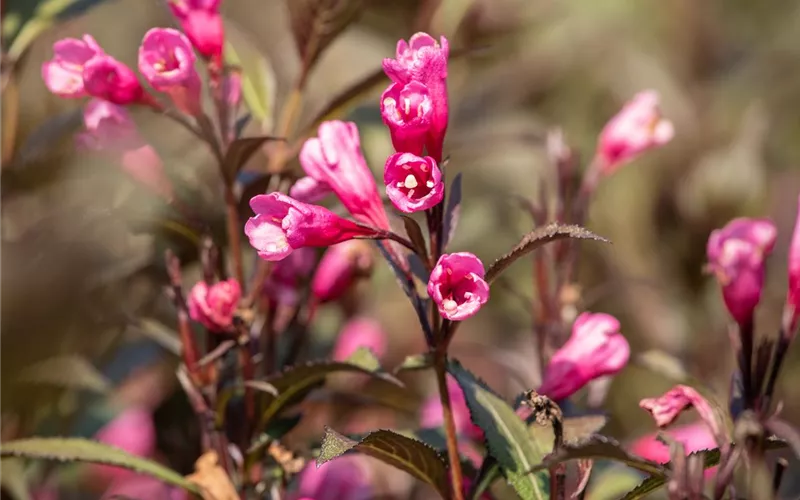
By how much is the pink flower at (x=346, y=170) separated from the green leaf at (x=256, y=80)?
0.35 m

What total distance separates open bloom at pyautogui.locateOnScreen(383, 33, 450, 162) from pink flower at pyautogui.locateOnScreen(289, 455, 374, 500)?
0.49m

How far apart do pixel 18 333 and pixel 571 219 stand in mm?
639

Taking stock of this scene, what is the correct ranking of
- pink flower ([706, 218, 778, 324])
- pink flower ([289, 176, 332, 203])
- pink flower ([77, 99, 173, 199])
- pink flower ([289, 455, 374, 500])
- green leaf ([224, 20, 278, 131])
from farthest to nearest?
1. green leaf ([224, 20, 278, 131])
2. pink flower ([289, 455, 374, 500])
3. pink flower ([77, 99, 173, 199])
4. pink flower ([289, 176, 332, 203])
5. pink flower ([706, 218, 778, 324])

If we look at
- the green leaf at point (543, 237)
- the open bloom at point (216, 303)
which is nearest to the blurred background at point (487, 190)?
the open bloom at point (216, 303)

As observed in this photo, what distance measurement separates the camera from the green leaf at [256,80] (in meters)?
1.28

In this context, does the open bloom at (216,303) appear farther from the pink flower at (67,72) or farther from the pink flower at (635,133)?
the pink flower at (635,133)

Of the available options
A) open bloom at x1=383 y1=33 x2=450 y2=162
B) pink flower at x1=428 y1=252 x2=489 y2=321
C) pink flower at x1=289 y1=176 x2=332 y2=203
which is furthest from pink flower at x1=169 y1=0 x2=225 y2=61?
pink flower at x1=428 y1=252 x2=489 y2=321

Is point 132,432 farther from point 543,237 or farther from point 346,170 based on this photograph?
point 543,237

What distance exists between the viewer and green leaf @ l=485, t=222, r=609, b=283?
0.75 metres

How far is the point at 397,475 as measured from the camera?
1.65m

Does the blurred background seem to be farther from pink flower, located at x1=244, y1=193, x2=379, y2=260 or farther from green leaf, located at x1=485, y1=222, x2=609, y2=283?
green leaf, located at x1=485, y1=222, x2=609, y2=283

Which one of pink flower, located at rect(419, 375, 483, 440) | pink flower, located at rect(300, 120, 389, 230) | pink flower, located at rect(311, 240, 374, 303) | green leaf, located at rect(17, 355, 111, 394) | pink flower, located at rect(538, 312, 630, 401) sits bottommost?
pink flower, located at rect(419, 375, 483, 440)

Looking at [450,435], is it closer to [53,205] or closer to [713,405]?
[713,405]

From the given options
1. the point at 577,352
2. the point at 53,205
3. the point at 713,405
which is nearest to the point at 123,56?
the point at 53,205
